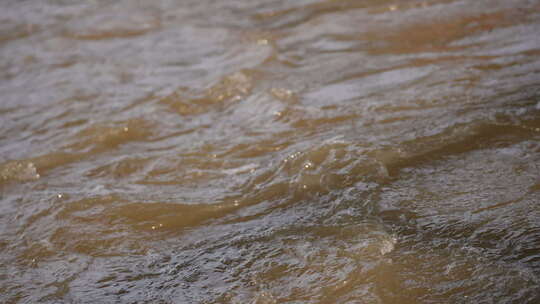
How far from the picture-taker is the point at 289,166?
9.42 ft

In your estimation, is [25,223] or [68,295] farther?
[25,223]

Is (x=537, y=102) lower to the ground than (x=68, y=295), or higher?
higher

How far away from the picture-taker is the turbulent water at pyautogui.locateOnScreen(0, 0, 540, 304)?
6.86ft

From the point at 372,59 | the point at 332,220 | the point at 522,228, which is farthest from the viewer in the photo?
the point at 372,59

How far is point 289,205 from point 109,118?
1.84 metres

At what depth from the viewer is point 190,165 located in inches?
124

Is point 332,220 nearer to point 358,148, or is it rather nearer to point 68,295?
point 358,148

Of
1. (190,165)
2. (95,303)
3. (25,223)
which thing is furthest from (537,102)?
(25,223)

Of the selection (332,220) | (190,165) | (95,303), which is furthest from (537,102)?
(95,303)

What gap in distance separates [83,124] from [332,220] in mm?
2160

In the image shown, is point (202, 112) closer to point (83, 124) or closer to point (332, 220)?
point (83, 124)

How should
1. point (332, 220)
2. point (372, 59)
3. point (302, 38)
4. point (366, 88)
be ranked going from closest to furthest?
point (332, 220), point (366, 88), point (372, 59), point (302, 38)

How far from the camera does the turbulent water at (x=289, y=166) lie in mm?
2092

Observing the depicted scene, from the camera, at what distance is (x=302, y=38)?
204 inches
